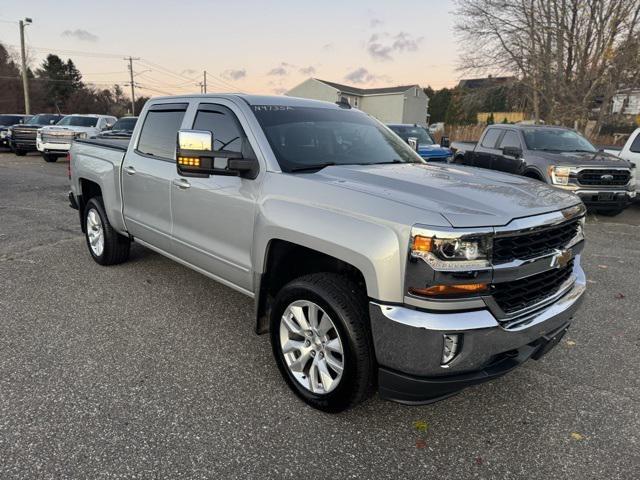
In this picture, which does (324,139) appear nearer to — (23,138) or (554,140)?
(554,140)

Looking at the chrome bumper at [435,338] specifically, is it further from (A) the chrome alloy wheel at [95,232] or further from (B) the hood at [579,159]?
(B) the hood at [579,159]

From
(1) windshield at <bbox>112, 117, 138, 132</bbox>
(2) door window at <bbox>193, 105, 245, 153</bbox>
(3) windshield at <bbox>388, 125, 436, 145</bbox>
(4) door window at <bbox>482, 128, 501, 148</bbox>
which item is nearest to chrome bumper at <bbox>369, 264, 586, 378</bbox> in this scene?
(2) door window at <bbox>193, 105, 245, 153</bbox>

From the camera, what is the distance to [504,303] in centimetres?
239

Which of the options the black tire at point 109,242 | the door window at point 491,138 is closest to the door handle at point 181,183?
the black tire at point 109,242

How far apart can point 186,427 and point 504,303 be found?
1.89 metres

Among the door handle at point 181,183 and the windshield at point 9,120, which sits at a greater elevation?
the windshield at point 9,120

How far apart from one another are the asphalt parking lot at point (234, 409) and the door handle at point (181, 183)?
1.18m

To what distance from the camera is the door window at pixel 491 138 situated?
398 inches

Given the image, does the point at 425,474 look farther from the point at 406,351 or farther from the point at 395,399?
the point at 406,351

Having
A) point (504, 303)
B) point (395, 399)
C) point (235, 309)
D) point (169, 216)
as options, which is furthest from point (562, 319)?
point (169, 216)

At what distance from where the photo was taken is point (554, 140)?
9578mm

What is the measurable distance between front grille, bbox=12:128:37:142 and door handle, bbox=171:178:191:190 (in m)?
18.4

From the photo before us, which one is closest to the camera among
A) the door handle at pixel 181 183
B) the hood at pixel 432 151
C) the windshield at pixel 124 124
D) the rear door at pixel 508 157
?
the door handle at pixel 181 183

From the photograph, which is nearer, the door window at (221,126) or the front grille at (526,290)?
the front grille at (526,290)
